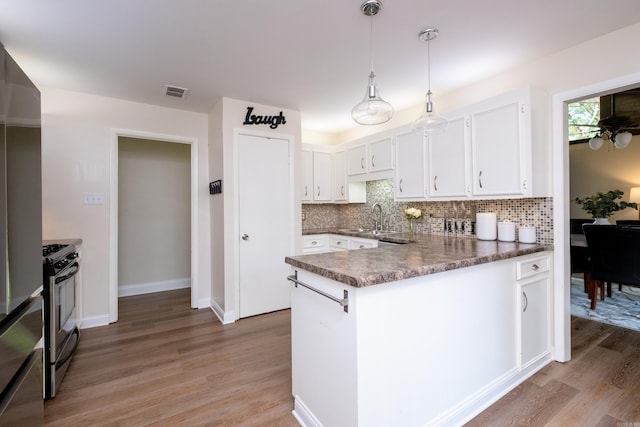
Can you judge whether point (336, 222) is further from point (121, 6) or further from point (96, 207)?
point (121, 6)

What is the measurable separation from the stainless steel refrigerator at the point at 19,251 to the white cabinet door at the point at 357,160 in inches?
128

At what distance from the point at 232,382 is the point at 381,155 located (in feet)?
9.46

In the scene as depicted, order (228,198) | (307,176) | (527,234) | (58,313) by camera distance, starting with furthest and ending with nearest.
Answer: (307,176) < (228,198) < (527,234) < (58,313)

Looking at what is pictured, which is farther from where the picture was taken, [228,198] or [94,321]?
[228,198]

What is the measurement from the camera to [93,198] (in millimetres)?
3199

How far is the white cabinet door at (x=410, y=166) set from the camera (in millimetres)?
3180

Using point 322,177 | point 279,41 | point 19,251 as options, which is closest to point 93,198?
point 19,251

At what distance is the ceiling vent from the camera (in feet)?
9.84

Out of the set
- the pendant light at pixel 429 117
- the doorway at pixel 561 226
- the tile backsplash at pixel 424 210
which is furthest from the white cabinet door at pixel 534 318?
the pendant light at pixel 429 117

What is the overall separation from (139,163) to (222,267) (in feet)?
7.89


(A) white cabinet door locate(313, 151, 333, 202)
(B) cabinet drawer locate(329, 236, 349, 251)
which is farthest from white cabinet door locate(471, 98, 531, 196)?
(A) white cabinet door locate(313, 151, 333, 202)

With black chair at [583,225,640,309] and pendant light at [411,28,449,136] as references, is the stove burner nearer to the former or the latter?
pendant light at [411,28,449,136]

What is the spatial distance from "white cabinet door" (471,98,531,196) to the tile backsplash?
34 cm

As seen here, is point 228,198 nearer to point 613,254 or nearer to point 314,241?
point 314,241
